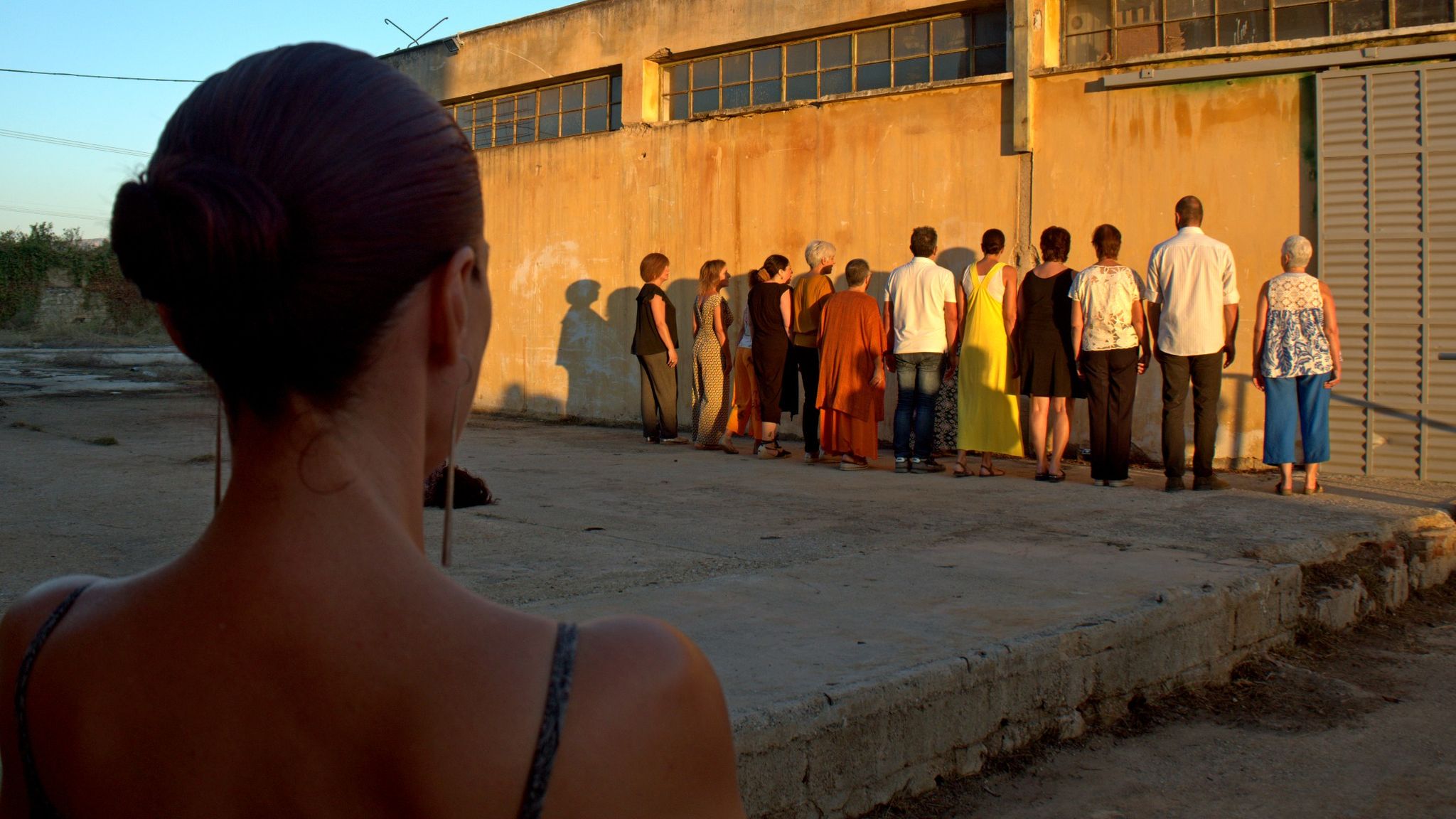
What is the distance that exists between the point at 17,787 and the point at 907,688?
2296mm

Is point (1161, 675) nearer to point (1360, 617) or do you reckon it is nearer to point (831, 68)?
point (1360, 617)

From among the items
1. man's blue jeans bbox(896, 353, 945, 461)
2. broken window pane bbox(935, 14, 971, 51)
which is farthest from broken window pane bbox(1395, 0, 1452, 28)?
man's blue jeans bbox(896, 353, 945, 461)

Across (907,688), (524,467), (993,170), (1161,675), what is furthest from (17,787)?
(993,170)

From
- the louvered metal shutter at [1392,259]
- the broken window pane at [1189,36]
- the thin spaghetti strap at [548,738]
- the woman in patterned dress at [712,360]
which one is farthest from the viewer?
the woman in patterned dress at [712,360]

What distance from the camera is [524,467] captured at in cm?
825

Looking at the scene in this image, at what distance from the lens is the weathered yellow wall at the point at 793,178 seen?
8.75m

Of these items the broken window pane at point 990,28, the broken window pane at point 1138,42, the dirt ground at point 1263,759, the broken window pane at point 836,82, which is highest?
the broken window pane at point 990,28

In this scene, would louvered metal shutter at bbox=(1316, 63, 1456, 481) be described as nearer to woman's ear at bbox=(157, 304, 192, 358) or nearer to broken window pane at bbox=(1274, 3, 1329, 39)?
broken window pane at bbox=(1274, 3, 1329, 39)

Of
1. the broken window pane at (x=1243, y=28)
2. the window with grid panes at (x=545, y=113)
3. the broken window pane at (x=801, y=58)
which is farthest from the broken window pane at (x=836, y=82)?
the broken window pane at (x=1243, y=28)

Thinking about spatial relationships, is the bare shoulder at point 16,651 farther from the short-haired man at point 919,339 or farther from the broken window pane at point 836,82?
the broken window pane at point 836,82

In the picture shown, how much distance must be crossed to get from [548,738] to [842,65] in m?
11.0

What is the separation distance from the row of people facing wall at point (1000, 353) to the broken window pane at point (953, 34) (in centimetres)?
262

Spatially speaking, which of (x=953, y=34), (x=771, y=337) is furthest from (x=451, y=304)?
(x=953, y=34)

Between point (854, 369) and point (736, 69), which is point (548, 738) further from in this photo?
point (736, 69)
